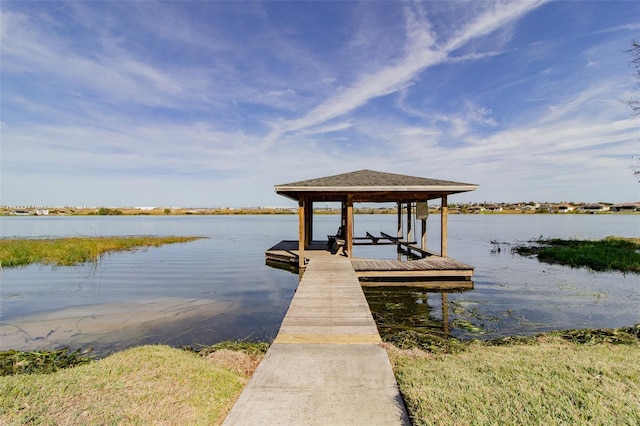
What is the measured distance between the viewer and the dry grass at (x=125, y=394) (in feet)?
9.55

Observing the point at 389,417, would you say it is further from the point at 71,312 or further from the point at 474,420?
the point at 71,312

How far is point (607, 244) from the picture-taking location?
63.4 feet

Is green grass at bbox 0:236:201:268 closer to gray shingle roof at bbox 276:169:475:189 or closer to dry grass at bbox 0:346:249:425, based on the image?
gray shingle roof at bbox 276:169:475:189

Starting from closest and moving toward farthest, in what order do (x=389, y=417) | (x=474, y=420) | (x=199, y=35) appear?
(x=474, y=420)
(x=389, y=417)
(x=199, y=35)

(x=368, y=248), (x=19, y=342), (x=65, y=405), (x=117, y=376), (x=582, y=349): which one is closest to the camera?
(x=65, y=405)

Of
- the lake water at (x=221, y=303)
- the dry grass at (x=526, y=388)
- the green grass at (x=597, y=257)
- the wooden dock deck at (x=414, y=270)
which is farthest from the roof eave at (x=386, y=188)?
the green grass at (x=597, y=257)

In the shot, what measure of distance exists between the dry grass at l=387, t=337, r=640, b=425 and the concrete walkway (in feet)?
1.00

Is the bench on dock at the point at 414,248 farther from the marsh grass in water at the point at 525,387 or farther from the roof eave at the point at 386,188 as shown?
the marsh grass in water at the point at 525,387

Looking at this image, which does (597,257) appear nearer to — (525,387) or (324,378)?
(525,387)

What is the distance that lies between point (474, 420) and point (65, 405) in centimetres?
368

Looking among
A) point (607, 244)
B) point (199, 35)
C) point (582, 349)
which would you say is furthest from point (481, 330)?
point (607, 244)

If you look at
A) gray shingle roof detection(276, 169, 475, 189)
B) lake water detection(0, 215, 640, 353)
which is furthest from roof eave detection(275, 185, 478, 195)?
lake water detection(0, 215, 640, 353)

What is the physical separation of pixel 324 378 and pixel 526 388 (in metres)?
1.96

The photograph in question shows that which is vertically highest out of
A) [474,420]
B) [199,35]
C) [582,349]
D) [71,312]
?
[199,35]
